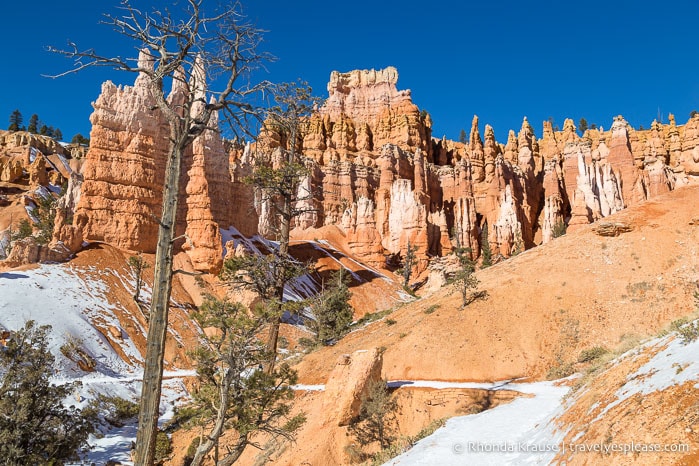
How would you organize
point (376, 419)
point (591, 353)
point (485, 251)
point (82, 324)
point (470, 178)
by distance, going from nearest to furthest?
point (376, 419) → point (591, 353) → point (82, 324) → point (485, 251) → point (470, 178)

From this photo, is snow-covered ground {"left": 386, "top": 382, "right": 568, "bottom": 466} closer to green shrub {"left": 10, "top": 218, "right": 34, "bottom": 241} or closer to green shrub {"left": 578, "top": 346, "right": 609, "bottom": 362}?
green shrub {"left": 578, "top": 346, "right": 609, "bottom": 362}

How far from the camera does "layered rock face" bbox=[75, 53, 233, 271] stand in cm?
4400

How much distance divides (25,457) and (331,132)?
3455 inches

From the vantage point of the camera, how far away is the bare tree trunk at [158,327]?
519 cm

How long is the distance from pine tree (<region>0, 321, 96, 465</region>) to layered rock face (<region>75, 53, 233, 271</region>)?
24.9 metres

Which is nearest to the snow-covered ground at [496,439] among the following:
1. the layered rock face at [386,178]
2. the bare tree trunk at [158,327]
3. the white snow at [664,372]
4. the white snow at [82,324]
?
the white snow at [664,372]

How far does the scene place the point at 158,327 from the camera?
213 inches

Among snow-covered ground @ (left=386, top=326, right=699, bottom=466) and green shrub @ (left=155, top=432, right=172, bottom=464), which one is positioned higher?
snow-covered ground @ (left=386, top=326, right=699, bottom=466)

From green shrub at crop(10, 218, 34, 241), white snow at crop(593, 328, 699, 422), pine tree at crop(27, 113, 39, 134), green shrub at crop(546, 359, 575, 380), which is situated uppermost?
pine tree at crop(27, 113, 39, 134)

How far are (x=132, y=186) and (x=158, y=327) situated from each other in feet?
145

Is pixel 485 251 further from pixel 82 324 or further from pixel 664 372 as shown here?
pixel 664 372

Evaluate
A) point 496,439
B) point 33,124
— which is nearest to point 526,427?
point 496,439

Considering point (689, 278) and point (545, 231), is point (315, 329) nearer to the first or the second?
point (689, 278)

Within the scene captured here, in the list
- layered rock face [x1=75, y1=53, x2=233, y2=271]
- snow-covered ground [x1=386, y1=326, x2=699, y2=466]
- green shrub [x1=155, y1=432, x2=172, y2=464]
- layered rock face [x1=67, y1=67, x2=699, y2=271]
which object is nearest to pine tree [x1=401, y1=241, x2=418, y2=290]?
layered rock face [x1=67, y1=67, x2=699, y2=271]
